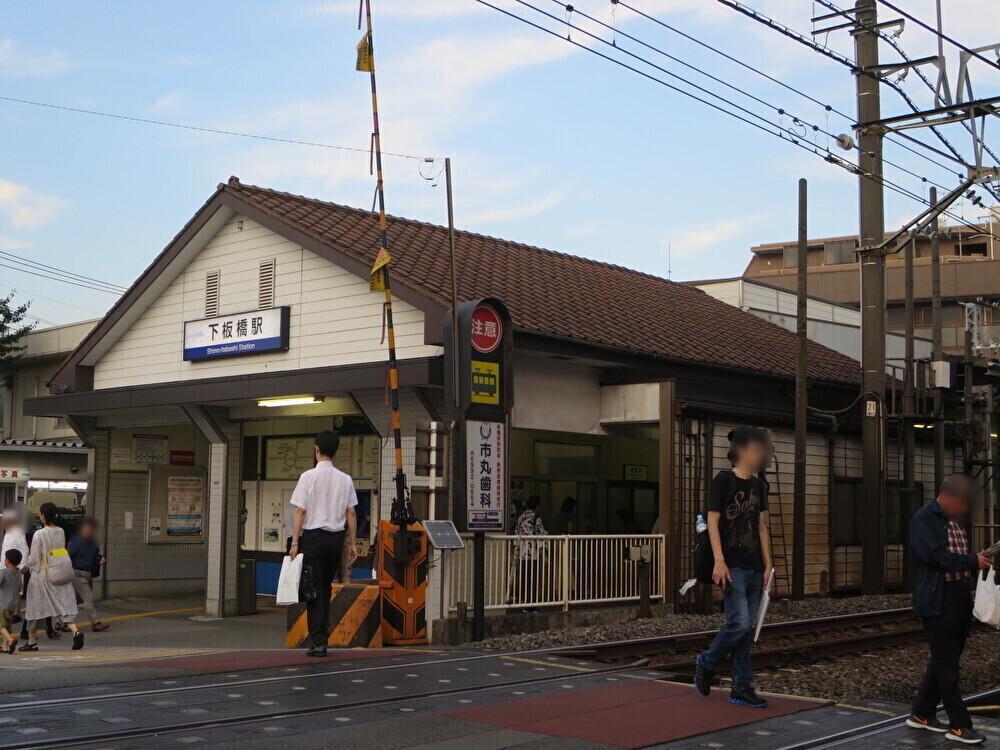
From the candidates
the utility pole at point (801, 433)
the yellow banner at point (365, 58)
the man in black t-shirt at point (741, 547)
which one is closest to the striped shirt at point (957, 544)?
the man in black t-shirt at point (741, 547)

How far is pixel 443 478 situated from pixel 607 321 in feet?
16.8

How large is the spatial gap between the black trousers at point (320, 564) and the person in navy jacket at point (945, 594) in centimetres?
488

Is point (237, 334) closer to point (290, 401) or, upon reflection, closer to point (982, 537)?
point (290, 401)

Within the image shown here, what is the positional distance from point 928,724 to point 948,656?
463 mm

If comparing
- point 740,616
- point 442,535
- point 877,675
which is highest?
point 442,535

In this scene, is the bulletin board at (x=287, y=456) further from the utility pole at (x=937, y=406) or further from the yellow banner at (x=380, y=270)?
the utility pole at (x=937, y=406)

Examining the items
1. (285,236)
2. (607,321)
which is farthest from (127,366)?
(607,321)

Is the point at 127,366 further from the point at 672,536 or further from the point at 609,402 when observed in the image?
the point at 672,536

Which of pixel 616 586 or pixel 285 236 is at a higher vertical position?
pixel 285 236

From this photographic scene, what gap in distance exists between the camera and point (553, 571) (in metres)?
14.6

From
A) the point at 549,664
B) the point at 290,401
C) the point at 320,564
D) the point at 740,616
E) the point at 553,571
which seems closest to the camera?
the point at 740,616

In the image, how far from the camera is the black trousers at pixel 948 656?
22.7ft

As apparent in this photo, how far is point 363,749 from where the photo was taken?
6391mm

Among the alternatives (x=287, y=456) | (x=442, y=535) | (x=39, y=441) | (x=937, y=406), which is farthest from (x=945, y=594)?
(x=39, y=441)
